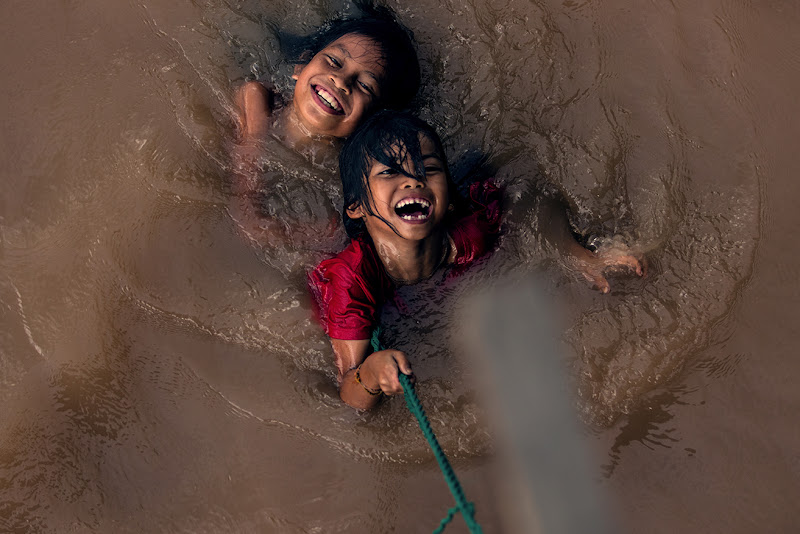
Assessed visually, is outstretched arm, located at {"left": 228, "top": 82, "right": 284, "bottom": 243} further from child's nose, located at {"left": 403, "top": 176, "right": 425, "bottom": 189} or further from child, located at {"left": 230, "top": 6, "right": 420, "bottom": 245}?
child's nose, located at {"left": 403, "top": 176, "right": 425, "bottom": 189}

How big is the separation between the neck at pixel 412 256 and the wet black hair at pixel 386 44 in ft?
2.61

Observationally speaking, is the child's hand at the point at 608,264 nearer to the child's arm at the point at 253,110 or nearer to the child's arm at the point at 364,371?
the child's arm at the point at 364,371

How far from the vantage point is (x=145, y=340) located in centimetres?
294

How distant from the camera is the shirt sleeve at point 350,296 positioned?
8.64 ft

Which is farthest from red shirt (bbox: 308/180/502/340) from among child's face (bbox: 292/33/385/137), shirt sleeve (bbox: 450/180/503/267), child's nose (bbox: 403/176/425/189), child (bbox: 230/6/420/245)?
child's face (bbox: 292/33/385/137)

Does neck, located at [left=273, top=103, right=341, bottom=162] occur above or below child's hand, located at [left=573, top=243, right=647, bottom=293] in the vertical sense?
below

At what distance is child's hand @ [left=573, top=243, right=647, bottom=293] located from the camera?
9.77ft

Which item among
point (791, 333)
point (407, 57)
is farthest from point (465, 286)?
point (791, 333)

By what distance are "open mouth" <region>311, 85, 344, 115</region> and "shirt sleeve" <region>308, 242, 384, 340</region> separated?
0.70 metres

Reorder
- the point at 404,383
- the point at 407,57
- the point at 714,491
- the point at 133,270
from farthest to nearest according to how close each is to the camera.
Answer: the point at 407,57 < the point at 133,270 < the point at 714,491 < the point at 404,383

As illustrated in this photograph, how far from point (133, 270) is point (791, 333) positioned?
2957mm

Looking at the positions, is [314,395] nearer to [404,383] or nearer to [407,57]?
[404,383]

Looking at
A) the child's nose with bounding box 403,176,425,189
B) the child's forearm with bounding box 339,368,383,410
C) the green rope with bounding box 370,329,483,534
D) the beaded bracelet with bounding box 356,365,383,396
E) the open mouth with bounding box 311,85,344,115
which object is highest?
the child's nose with bounding box 403,176,425,189

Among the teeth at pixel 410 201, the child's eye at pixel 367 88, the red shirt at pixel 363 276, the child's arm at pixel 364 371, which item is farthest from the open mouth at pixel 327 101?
the child's arm at pixel 364 371
